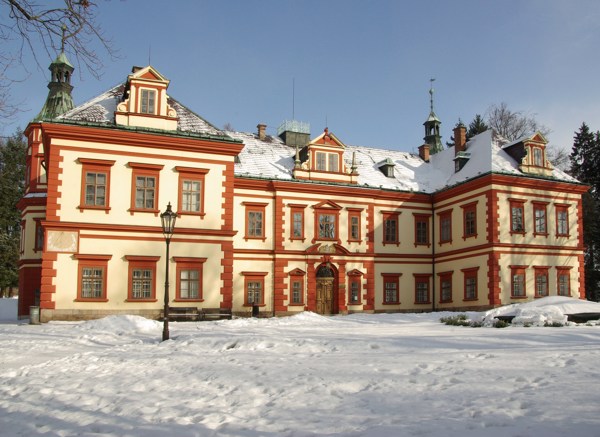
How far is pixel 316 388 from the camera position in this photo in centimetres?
816

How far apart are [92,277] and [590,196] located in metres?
39.9

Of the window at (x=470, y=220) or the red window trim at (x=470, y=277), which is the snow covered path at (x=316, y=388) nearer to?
the red window trim at (x=470, y=277)

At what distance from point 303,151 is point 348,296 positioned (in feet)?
29.5

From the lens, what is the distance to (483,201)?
31750 mm

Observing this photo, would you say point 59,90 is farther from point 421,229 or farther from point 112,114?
point 421,229

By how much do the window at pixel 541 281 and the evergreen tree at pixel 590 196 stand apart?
51.2ft

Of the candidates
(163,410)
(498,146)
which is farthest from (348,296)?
(163,410)

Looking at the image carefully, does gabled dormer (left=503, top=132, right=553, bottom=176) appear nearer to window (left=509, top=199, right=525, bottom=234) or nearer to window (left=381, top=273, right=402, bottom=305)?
window (left=509, top=199, right=525, bottom=234)

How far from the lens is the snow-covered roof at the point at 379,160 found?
27656mm

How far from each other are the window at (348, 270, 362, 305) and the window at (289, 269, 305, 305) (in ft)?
9.80

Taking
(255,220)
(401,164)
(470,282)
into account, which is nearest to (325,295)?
(255,220)

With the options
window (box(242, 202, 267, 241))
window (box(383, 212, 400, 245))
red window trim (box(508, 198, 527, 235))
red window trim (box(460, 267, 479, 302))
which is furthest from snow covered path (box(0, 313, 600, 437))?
window (box(383, 212, 400, 245))

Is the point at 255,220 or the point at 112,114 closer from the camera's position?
the point at 112,114

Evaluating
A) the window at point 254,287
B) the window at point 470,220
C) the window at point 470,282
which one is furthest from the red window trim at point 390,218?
the window at point 254,287
